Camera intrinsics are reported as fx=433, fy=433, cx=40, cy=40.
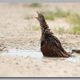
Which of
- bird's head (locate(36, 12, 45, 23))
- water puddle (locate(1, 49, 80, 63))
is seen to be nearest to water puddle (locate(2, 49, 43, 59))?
water puddle (locate(1, 49, 80, 63))

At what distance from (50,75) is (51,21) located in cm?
43

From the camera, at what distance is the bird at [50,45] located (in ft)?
9.89

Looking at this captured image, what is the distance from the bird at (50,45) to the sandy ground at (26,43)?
4 cm

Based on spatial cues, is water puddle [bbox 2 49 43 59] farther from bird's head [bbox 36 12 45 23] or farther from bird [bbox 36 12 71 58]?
bird's head [bbox 36 12 45 23]

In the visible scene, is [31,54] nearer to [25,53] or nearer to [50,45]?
A: [25,53]

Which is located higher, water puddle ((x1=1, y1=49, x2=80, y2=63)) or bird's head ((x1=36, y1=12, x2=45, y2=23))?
bird's head ((x1=36, y1=12, x2=45, y2=23))

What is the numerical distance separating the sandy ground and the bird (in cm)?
4

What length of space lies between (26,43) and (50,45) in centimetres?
20

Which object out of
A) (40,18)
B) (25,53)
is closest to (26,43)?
(25,53)

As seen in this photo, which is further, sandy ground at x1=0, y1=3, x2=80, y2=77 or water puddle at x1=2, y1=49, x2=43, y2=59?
water puddle at x1=2, y1=49, x2=43, y2=59

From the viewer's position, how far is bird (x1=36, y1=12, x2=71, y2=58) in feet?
9.89

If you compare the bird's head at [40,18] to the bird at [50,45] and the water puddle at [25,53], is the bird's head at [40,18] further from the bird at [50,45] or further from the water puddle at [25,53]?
the water puddle at [25,53]

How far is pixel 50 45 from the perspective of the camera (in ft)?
9.91

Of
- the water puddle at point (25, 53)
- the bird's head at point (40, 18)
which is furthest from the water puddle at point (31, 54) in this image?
the bird's head at point (40, 18)
